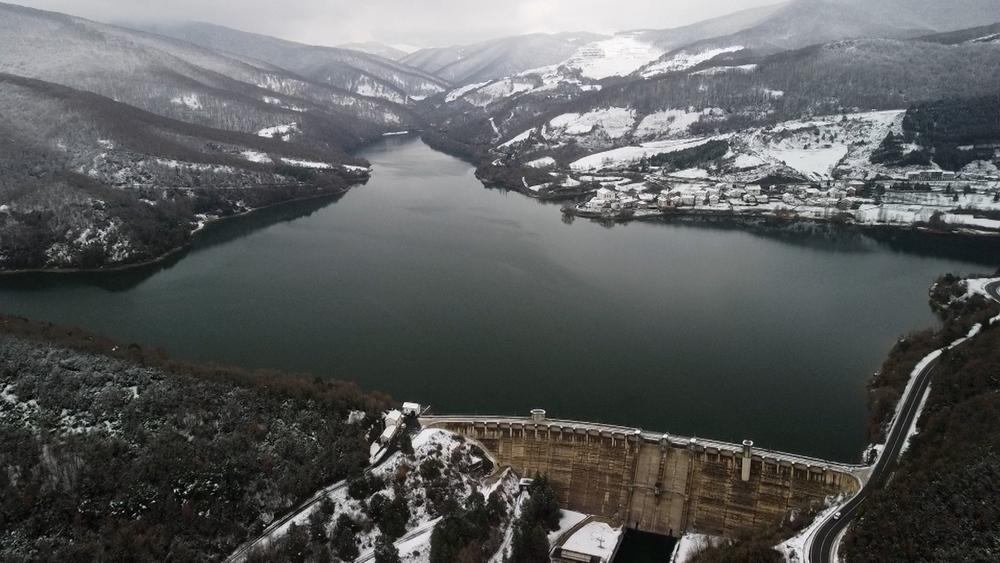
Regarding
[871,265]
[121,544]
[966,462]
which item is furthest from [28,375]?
[871,265]

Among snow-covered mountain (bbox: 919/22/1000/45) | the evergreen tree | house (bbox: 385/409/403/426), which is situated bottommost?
the evergreen tree

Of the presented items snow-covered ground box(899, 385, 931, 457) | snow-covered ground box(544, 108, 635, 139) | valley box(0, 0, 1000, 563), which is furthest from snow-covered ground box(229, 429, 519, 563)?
snow-covered ground box(544, 108, 635, 139)

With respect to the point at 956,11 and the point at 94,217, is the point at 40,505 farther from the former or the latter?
the point at 956,11

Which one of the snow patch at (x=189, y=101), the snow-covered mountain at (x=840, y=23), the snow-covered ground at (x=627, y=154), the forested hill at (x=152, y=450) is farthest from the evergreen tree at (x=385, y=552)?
the snow-covered mountain at (x=840, y=23)

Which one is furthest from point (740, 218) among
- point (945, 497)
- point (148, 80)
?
point (148, 80)

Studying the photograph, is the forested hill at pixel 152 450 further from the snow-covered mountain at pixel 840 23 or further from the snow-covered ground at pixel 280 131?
the snow-covered mountain at pixel 840 23

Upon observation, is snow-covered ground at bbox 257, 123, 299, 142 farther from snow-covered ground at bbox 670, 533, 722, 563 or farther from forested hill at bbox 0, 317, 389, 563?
snow-covered ground at bbox 670, 533, 722, 563
